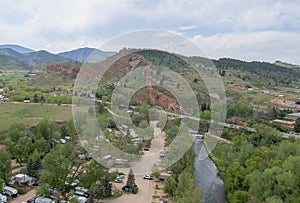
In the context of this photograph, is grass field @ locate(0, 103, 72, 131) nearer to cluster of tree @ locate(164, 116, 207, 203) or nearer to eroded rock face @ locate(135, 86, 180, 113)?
eroded rock face @ locate(135, 86, 180, 113)

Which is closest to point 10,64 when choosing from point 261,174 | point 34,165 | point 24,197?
point 34,165

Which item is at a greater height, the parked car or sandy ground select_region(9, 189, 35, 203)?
the parked car

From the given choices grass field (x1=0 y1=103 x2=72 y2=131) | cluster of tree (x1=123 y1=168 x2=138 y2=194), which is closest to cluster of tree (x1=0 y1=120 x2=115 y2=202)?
cluster of tree (x1=123 y1=168 x2=138 y2=194)

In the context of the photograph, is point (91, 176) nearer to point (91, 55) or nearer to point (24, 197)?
point (24, 197)

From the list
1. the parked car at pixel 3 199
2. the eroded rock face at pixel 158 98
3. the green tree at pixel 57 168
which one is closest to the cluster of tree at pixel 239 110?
the eroded rock face at pixel 158 98

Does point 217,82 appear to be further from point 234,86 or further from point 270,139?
point 234,86

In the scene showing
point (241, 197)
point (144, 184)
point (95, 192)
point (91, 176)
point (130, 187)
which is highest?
point (91, 176)
